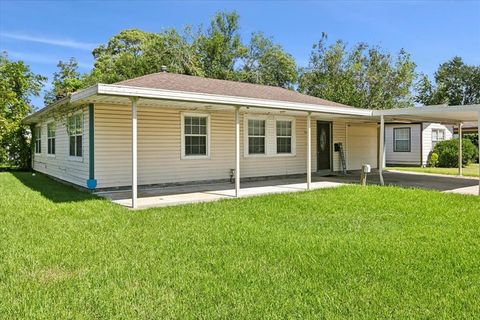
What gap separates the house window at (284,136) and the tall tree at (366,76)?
44.1 ft

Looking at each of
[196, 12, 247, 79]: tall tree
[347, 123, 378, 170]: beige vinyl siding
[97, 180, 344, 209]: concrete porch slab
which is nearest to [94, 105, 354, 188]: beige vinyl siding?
[97, 180, 344, 209]: concrete porch slab

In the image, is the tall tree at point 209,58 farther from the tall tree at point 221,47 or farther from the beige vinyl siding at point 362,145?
the beige vinyl siding at point 362,145

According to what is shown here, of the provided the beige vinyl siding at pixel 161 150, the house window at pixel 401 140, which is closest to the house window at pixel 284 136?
the beige vinyl siding at pixel 161 150

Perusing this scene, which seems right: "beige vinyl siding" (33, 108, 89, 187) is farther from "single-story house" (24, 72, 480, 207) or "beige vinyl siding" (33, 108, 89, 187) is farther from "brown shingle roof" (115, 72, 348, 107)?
"brown shingle roof" (115, 72, 348, 107)

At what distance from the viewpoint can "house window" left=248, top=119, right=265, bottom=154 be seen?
1295 cm

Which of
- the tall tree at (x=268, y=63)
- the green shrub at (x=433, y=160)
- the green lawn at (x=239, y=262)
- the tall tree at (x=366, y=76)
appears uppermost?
the tall tree at (x=268, y=63)

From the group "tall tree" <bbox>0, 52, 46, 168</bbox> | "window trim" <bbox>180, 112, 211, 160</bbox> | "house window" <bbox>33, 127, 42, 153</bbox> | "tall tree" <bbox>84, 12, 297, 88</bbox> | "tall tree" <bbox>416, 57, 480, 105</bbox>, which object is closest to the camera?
"window trim" <bbox>180, 112, 211, 160</bbox>

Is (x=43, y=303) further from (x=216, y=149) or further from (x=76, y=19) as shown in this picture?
(x=76, y=19)

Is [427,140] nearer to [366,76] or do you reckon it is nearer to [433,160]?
[433,160]

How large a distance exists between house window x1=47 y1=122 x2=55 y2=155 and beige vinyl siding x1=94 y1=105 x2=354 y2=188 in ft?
17.7

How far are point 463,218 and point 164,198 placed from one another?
619 cm

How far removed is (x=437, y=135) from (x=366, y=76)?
6.70 m

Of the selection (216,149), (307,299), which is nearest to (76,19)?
(216,149)

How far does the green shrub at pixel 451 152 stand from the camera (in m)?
20.3
